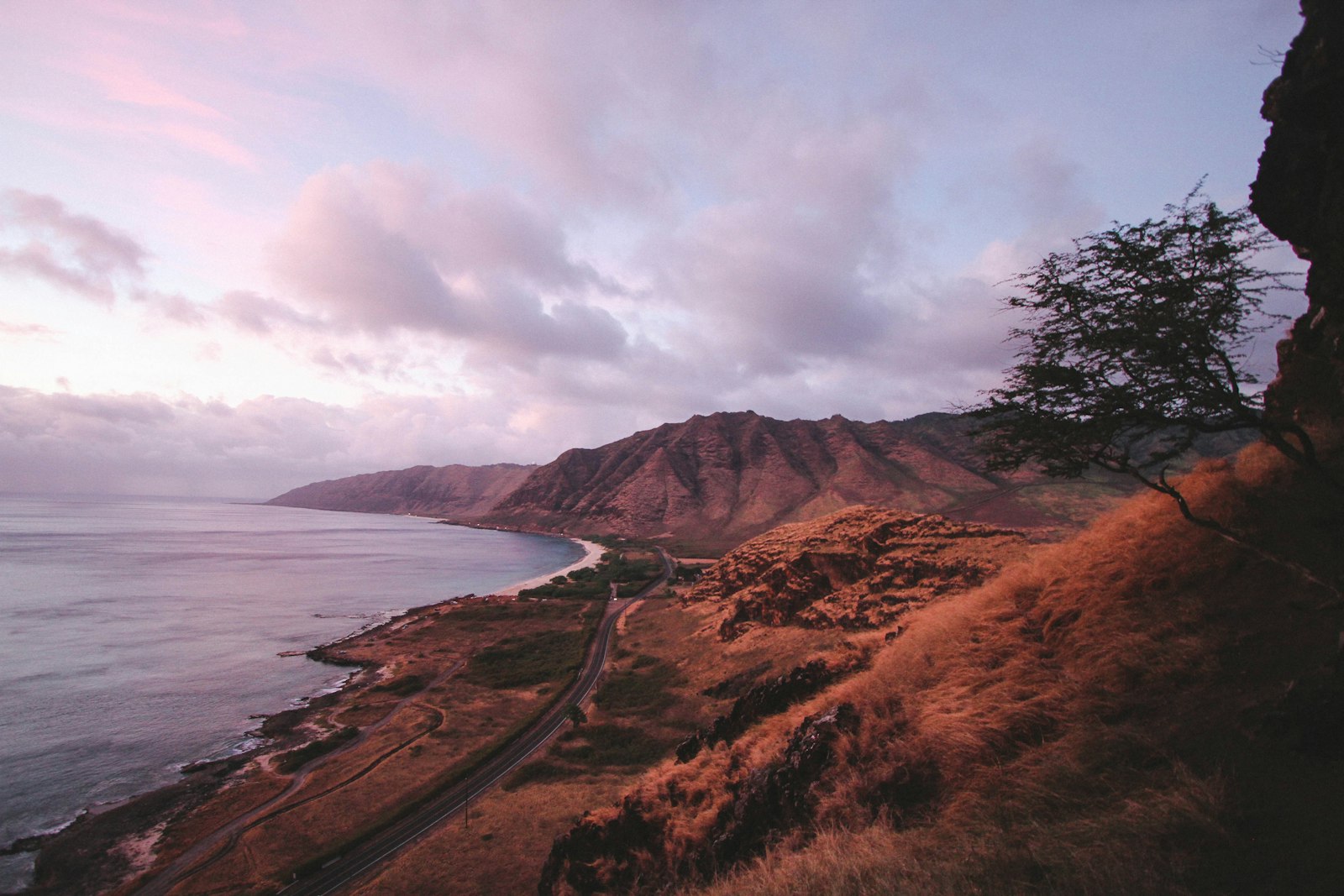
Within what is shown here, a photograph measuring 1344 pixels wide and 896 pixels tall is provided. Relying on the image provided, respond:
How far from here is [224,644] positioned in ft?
183

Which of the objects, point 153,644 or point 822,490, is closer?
point 153,644

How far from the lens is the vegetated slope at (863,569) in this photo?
3052cm

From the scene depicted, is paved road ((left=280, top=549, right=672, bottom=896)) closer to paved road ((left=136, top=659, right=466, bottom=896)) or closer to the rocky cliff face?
paved road ((left=136, top=659, right=466, bottom=896))

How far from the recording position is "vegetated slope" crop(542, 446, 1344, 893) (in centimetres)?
511

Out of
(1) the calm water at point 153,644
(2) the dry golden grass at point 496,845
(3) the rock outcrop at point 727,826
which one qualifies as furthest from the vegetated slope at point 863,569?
(1) the calm water at point 153,644

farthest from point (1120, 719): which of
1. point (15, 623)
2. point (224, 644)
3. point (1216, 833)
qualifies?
point (15, 623)

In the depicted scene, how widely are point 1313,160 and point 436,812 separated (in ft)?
110

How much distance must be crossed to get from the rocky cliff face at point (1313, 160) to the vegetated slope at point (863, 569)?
22.4 m

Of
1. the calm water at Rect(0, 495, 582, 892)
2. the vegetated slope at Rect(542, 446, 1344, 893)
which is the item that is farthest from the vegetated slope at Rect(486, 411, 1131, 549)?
the vegetated slope at Rect(542, 446, 1344, 893)

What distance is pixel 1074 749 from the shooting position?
7062mm

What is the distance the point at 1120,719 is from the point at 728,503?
167978 millimetres

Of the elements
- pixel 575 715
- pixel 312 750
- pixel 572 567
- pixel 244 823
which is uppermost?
pixel 575 715

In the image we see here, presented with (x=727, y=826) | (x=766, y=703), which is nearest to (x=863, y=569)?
(x=766, y=703)

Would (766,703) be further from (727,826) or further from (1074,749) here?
(1074,749)
